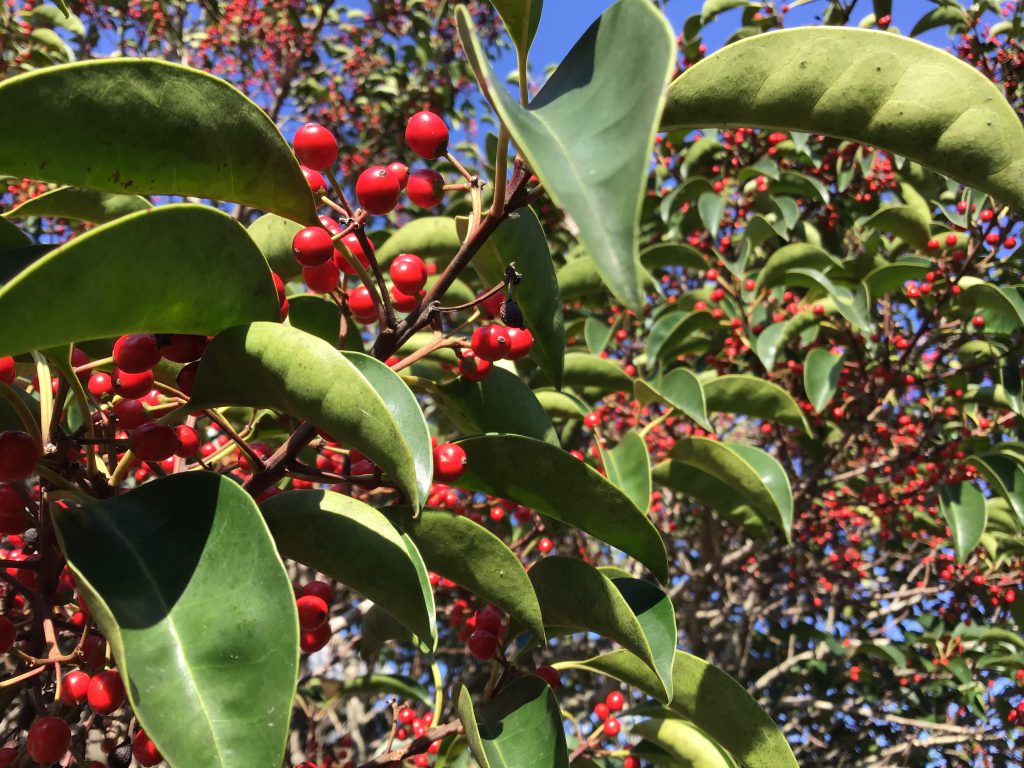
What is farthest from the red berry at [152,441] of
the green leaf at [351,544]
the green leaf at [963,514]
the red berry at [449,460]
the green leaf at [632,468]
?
the green leaf at [963,514]

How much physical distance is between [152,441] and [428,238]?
130 centimetres

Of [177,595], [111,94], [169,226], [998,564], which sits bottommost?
[998,564]

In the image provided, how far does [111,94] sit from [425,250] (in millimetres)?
1441

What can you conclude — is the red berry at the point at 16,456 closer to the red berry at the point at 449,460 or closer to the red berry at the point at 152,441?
the red berry at the point at 152,441

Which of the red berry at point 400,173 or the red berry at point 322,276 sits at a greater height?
the red berry at point 400,173

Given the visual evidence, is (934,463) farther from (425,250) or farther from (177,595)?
(177,595)

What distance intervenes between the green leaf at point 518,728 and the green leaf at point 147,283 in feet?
2.40

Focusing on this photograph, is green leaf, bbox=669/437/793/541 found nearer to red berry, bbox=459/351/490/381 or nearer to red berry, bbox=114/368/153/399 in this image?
red berry, bbox=459/351/490/381

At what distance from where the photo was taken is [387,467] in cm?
97

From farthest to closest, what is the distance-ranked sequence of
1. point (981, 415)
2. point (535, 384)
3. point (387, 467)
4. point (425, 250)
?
point (981, 415), point (535, 384), point (425, 250), point (387, 467)

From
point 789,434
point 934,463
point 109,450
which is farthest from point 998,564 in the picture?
point 109,450

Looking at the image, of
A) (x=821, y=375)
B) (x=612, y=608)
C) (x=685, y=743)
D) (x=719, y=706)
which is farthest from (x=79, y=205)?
(x=821, y=375)

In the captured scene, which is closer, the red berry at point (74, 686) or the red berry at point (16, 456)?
the red berry at point (16, 456)

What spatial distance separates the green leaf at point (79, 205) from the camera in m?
1.17
